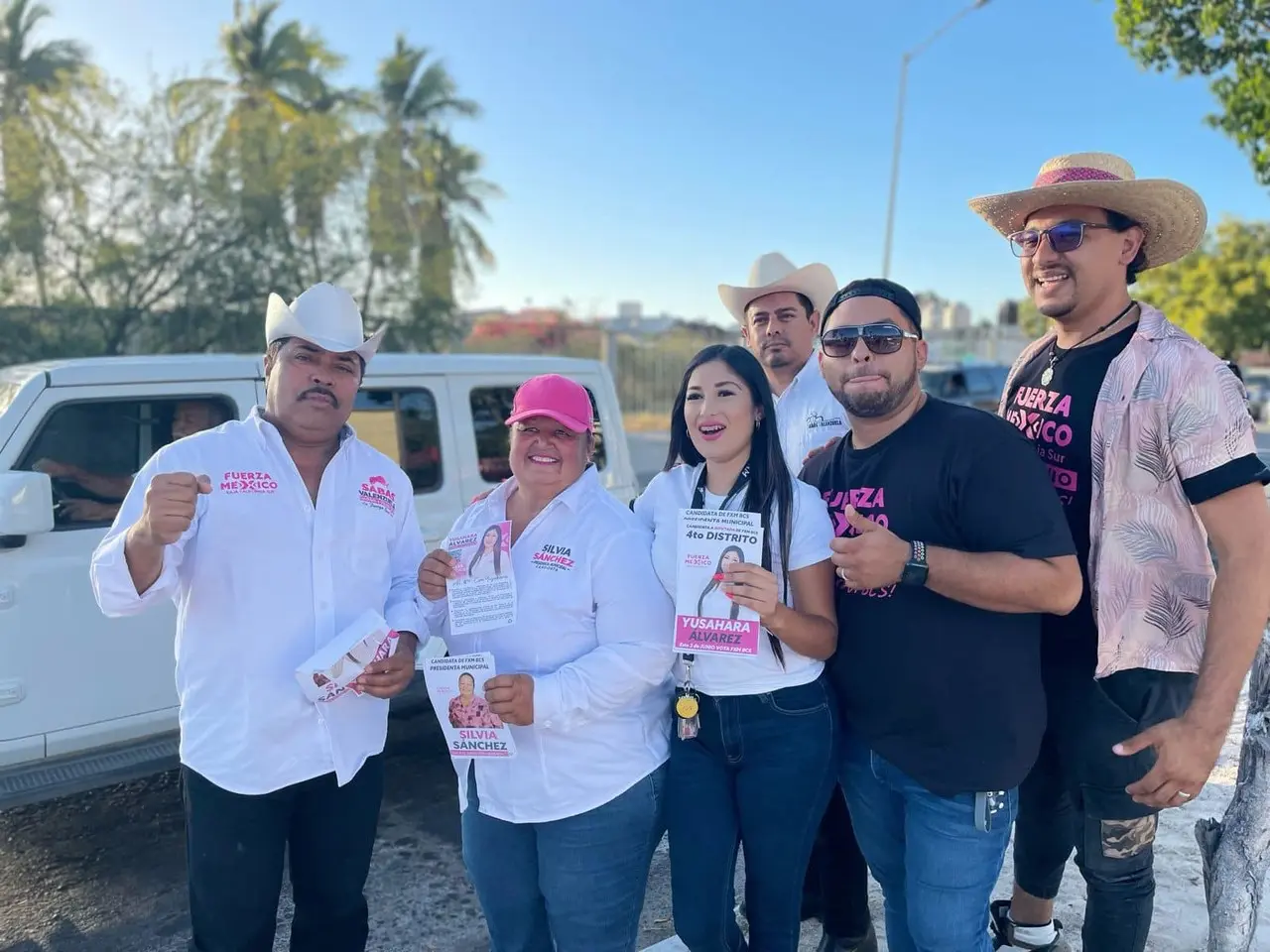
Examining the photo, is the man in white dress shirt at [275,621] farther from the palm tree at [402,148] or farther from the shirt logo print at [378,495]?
the palm tree at [402,148]

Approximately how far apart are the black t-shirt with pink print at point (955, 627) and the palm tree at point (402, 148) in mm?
18625

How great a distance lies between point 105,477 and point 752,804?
3.03 m

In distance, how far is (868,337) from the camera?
87.5 inches

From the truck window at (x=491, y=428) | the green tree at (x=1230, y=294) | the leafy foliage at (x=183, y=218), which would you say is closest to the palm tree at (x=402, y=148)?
→ the leafy foliage at (x=183, y=218)

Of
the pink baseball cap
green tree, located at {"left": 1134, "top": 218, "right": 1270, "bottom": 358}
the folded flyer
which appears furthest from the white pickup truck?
green tree, located at {"left": 1134, "top": 218, "right": 1270, "bottom": 358}

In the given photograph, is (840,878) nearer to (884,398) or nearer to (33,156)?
(884,398)

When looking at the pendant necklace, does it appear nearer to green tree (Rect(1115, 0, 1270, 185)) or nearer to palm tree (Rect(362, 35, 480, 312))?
green tree (Rect(1115, 0, 1270, 185))

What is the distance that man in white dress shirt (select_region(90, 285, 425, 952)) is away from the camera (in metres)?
2.20

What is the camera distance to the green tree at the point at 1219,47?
5.88 metres

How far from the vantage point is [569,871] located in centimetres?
212

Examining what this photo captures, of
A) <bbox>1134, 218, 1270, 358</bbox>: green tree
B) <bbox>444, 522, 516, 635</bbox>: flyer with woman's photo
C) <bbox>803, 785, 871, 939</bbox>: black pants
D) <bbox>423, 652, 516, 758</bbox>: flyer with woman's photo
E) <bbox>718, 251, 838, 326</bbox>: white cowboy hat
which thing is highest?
<bbox>1134, 218, 1270, 358</bbox>: green tree

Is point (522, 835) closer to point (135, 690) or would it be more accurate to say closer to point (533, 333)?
point (135, 690)

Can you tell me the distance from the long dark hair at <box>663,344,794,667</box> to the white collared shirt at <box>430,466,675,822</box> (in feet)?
0.97

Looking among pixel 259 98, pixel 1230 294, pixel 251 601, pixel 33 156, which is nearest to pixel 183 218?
pixel 33 156
